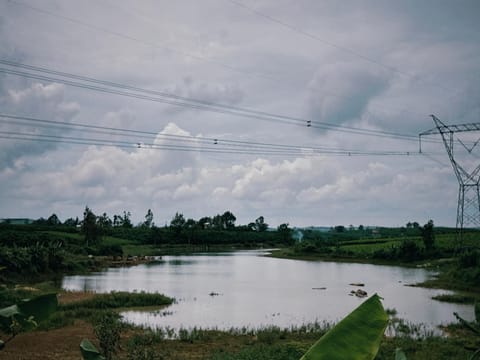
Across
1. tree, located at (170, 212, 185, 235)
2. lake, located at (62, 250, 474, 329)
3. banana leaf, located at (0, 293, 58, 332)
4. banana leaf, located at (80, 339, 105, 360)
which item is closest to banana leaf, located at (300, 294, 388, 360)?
banana leaf, located at (80, 339, 105, 360)

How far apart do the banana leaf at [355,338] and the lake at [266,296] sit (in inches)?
529

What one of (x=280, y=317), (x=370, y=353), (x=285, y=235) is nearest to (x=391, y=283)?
(x=280, y=317)

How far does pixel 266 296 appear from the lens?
22234 millimetres

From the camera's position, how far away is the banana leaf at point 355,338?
4.91ft

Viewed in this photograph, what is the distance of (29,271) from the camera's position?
95.4ft

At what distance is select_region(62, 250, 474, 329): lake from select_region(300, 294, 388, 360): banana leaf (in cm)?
1344

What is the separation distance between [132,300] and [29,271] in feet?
43.5

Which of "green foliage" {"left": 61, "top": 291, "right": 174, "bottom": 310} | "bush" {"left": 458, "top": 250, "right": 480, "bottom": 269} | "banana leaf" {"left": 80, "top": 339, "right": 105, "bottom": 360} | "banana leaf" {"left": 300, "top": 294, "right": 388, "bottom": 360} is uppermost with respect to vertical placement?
"banana leaf" {"left": 300, "top": 294, "right": 388, "bottom": 360}

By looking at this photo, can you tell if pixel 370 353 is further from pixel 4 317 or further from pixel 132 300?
pixel 132 300

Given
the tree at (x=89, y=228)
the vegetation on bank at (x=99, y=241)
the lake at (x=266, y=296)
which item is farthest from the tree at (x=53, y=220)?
the lake at (x=266, y=296)

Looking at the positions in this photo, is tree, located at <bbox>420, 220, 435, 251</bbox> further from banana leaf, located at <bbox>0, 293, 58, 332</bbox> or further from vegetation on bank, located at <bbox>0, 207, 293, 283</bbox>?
banana leaf, located at <bbox>0, 293, 58, 332</bbox>

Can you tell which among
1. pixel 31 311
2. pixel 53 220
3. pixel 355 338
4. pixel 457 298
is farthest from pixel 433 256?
pixel 53 220

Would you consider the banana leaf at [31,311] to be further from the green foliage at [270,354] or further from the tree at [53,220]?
the tree at [53,220]

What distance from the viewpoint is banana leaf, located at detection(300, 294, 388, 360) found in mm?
1496
